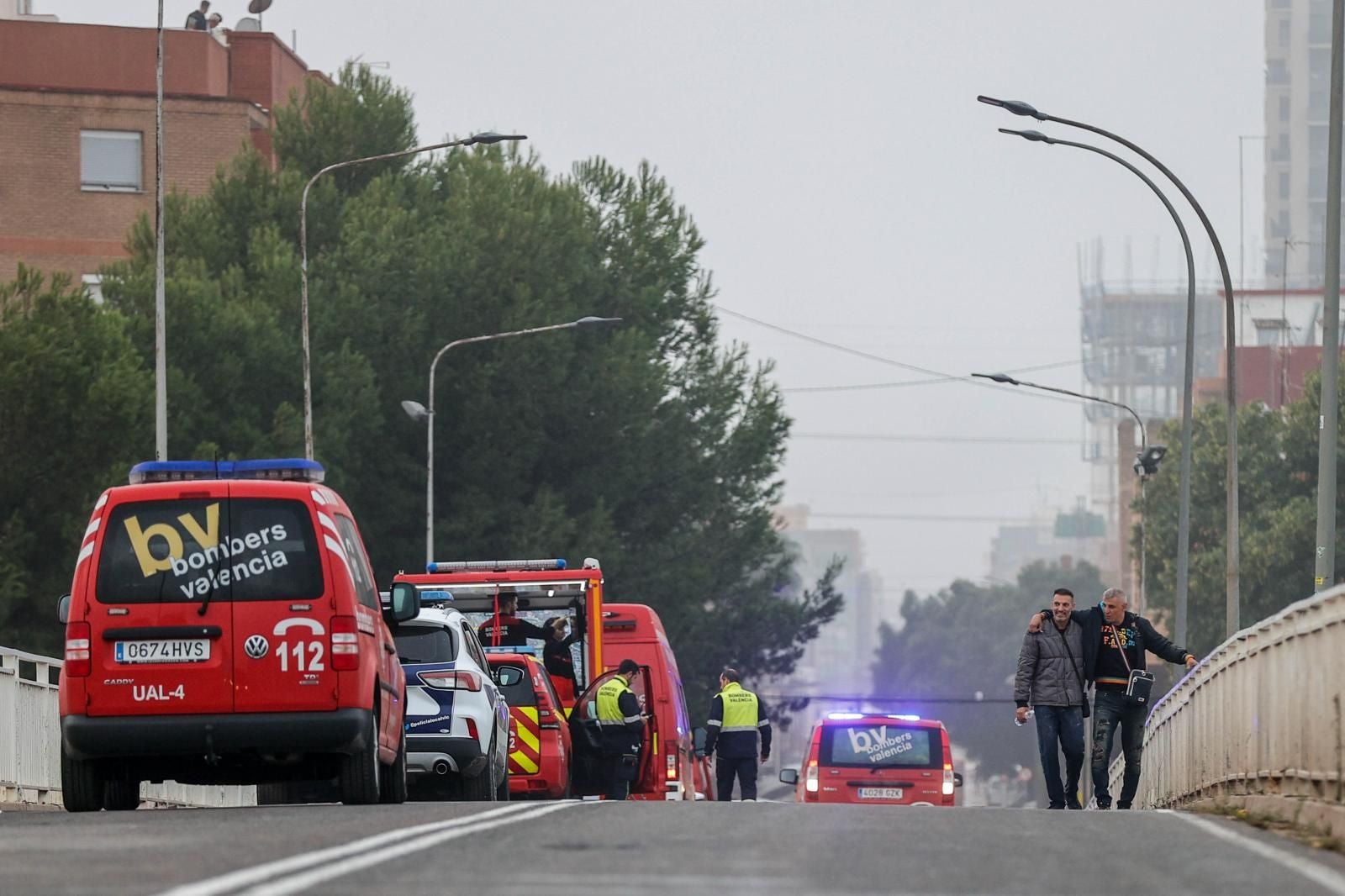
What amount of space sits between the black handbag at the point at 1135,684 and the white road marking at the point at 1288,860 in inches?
255

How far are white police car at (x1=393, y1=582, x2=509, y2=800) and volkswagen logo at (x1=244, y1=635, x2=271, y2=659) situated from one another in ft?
13.2

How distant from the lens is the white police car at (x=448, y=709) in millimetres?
19500

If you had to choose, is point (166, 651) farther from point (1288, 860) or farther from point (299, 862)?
point (1288, 860)

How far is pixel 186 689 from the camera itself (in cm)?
1525

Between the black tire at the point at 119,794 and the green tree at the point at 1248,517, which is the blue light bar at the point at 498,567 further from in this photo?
the green tree at the point at 1248,517

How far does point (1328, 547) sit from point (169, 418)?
25494 mm

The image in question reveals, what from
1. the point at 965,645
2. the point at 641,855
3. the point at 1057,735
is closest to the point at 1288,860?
the point at 641,855

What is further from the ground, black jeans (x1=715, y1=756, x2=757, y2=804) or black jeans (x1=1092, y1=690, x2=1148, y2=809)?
black jeans (x1=1092, y1=690, x2=1148, y2=809)

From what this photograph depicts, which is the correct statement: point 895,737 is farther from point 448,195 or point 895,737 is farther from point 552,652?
point 448,195

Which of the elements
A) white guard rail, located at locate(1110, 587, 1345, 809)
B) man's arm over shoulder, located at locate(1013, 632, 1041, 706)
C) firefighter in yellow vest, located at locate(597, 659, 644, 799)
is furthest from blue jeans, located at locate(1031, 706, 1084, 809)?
firefighter in yellow vest, located at locate(597, 659, 644, 799)

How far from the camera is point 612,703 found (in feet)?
84.5

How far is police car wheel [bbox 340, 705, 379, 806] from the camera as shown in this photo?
52.0 ft

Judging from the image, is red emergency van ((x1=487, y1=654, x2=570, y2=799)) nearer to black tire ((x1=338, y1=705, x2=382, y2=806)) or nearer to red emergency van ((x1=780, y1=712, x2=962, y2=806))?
red emergency van ((x1=780, y1=712, x2=962, y2=806))

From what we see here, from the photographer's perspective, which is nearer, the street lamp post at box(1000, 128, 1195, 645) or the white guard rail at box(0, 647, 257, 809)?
the white guard rail at box(0, 647, 257, 809)
